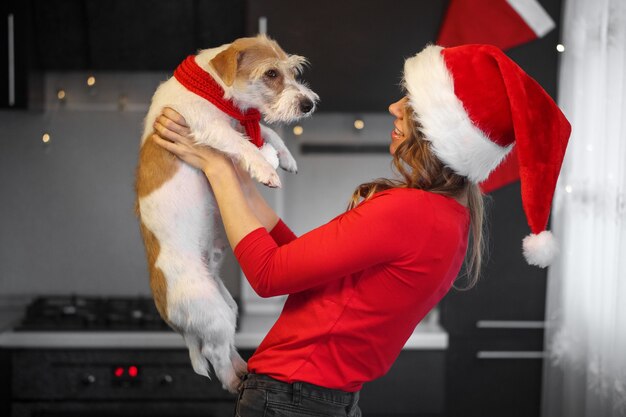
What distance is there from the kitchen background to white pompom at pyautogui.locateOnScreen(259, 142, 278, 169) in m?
1.07

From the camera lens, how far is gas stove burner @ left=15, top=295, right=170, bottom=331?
8.29ft

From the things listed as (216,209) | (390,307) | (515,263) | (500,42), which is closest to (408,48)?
(500,42)

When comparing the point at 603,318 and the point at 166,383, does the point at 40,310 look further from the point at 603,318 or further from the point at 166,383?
the point at 603,318

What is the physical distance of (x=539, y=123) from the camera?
1129 millimetres

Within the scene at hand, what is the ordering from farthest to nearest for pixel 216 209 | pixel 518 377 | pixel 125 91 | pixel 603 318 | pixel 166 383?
pixel 125 91 < pixel 518 377 < pixel 166 383 < pixel 603 318 < pixel 216 209

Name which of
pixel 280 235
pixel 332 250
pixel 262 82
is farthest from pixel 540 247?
pixel 262 82

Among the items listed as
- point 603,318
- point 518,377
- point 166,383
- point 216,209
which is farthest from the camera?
point 518,377

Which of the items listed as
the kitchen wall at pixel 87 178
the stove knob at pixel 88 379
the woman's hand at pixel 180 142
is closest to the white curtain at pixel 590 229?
the kitchen wall at pixel 87 178

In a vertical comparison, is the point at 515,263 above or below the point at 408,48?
below

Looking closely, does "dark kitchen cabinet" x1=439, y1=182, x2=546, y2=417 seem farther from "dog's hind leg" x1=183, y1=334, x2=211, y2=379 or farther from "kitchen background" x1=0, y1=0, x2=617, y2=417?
"dog's hind leg" x1=183, y1=334, x2=211, y2=379

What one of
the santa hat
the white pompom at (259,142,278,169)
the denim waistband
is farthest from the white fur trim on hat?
the denim waistband

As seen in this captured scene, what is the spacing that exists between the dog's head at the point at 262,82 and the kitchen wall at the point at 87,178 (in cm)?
141

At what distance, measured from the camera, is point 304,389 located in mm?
1221

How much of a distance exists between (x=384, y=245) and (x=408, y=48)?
1.64 metres
